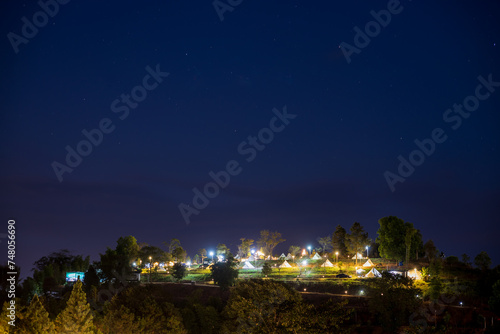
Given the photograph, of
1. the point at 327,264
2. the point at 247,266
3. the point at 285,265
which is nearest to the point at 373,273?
the point at 327,264

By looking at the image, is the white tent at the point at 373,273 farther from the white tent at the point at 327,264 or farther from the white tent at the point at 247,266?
the white tent at the point at 247,266

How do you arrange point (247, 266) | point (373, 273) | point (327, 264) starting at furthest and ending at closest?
point (247, 266) → point (327, 264) → point (373, 273)

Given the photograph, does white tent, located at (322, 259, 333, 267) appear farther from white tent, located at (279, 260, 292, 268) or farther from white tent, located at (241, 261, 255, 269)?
white tent, located at (241, 261, 255, 269)

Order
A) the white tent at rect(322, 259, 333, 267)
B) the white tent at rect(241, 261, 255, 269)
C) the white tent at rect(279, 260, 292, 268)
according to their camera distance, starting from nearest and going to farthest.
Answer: the white tent at rect(322, 259, 333, 267) < the white tent at rect(241, 261, 255, 269) < the white tent at rect(279, 260, 292, 268)

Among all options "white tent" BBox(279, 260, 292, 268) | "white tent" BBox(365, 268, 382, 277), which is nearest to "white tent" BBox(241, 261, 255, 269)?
"white tent" BBox(279, 260, 292, 268)

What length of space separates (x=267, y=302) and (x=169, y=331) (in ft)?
31.3

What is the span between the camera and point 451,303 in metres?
41.2

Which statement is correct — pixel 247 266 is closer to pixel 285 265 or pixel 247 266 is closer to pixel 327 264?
pixel 285 265

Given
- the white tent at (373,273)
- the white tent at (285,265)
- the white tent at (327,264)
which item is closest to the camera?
the white tent at (373,273)

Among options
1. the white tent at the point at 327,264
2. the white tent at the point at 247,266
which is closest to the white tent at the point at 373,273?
the white tent at the point at 327,264

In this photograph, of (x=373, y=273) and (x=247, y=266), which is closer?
(x=373, y=273)

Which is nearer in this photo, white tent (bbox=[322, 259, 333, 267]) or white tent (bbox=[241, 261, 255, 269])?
white tent (bbox=[322, 259, 333, 267])

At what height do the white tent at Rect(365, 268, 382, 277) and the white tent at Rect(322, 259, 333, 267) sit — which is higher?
the white tent at Rect(322, 259, 333, 267)

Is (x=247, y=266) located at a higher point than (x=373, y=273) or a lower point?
higher
